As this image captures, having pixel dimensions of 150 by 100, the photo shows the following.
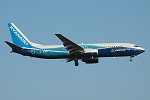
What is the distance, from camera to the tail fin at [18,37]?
3658 inches

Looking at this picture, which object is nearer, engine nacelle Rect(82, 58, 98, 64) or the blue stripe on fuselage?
the blue stripe on fuselage

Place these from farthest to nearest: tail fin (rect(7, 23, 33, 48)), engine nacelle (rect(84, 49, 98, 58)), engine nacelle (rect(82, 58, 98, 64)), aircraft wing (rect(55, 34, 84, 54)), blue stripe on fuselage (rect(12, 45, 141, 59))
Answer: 1. engine nacelle (rect(82, 58, 98, 64))
2. tail fin (rect(7, 23, 33, 48))
3. blue stripe on fuselage (rect(12, 45, 141, 59))
4. engine nacelle (rect(84, 49, 98, 58))
5. aircraft wing (rect(55, 34, 84, 54))

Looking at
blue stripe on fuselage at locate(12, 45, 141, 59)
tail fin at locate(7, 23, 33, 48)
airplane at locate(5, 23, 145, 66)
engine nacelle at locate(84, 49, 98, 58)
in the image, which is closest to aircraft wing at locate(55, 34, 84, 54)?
airplane at locate(5, 23, 145, 66)

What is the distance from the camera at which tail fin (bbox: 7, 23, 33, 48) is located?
92912mm

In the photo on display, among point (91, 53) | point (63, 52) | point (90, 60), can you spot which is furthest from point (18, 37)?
point (91, 53)

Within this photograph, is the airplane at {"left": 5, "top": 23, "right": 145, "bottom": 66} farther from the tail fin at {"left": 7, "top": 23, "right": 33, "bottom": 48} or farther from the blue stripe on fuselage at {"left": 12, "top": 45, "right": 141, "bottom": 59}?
the tail fin at {"left": 7, "top": 23, "right": 33, "bottom": 48}

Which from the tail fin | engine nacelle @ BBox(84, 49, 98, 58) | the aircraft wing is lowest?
engine nacelle @ BBox(84, 49, 98, 58)

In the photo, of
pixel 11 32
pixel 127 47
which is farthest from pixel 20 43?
pixel 127 47

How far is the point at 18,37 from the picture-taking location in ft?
312

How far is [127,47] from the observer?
89250mm

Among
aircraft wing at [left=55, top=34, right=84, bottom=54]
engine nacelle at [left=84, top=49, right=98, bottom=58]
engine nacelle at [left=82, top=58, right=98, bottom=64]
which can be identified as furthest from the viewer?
engine nacelle at [left=82, top=58, right=98, bottom=64]

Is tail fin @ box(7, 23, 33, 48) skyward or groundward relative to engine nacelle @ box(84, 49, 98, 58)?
skyward

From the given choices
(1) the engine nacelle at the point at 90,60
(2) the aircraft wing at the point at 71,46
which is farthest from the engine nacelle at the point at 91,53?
(1) the engine nacelle at the point at 90,60

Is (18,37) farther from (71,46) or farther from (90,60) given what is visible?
(90,60)
